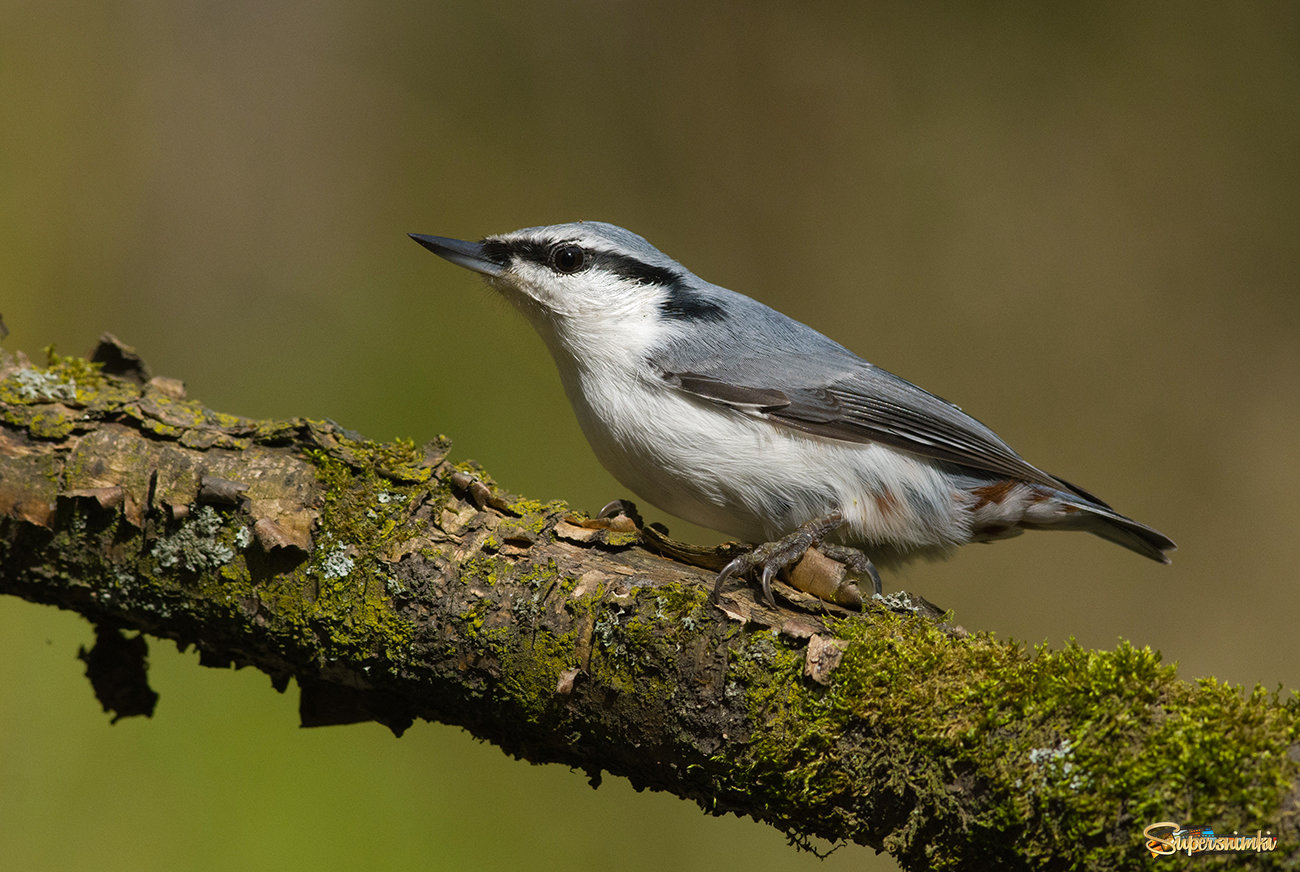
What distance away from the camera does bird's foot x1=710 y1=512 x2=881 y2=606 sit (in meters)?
1.52

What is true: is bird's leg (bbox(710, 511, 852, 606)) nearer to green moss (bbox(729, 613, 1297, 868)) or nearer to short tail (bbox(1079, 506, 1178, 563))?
green moss (bbox(729, 613, 1297, 868))

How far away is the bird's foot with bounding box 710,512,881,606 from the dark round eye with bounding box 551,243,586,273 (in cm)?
86

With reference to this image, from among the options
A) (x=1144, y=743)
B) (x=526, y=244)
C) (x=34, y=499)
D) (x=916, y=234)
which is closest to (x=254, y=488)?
(x=34, y=499)

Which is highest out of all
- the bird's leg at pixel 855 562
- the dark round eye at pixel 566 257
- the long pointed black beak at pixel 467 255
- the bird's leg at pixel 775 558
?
the dark round eye at pixel 566 257

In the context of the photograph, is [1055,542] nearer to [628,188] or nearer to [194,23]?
[628,188]

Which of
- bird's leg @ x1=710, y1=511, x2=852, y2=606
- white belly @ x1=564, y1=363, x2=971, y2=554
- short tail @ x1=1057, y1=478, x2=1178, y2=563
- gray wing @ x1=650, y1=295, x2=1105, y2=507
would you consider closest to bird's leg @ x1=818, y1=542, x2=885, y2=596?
bird's leg @ x1=710, y1=511, x2=852, y2=606

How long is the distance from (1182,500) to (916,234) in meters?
1.52

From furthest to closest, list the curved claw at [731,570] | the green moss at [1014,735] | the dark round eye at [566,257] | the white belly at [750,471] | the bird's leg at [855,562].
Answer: the dark round eye at [566,257] < the white belly at [750,471] < the bird's leg at [855,562] < the curved claw at [731,570] < the green moss at [1014,735]

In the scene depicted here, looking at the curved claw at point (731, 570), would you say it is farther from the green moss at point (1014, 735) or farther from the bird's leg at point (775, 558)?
the green moss at point (1014, 735)

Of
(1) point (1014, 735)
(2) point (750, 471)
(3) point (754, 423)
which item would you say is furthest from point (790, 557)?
(1) point (1014, 735)

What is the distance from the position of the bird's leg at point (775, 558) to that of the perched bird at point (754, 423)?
1cm

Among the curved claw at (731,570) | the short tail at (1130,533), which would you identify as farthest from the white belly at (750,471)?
the short tail at (1130,533)

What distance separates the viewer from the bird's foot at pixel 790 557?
59.7 inches

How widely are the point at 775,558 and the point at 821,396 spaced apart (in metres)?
0.48
